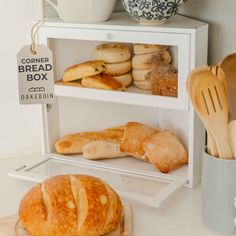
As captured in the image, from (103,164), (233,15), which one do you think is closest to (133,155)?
(103,164)

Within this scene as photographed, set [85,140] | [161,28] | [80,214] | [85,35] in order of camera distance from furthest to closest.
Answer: [85,140] < [85,35] < [161,28] < [80,214]

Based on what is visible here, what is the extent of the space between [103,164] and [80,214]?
0.43 m

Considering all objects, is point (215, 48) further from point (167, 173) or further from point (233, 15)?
point (167, 173)

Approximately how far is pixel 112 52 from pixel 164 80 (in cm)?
18

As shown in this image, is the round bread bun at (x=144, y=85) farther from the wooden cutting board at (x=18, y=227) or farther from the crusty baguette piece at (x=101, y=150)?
the wooden cutting board at (x=18, y=227)

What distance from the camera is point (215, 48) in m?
1.40

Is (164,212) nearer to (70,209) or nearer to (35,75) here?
(70,209)

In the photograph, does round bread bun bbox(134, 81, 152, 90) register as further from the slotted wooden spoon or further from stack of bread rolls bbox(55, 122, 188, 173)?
the slotted wooden spoon

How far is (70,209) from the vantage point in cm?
104

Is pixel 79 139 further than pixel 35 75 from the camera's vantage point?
Yes

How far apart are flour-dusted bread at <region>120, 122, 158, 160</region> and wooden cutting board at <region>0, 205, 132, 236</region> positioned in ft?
1.14

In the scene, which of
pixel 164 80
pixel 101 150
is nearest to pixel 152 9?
pixel 164 80

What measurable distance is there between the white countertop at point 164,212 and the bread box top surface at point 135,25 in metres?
0.40

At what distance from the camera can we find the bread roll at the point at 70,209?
103 centimetres
